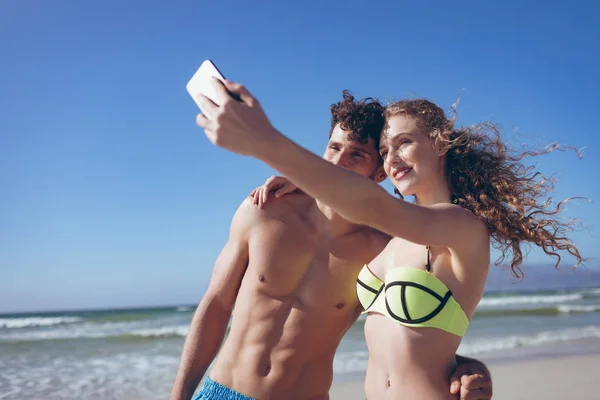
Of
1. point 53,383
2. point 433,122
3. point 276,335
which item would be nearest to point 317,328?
point 276,335

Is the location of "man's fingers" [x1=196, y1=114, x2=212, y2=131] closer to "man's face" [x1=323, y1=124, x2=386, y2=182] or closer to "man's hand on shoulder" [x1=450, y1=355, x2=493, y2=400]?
"man's hand on shoulder" [x1=450, y1=355, x2=493, y2=400]

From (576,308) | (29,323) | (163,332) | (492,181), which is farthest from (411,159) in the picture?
(29,323)

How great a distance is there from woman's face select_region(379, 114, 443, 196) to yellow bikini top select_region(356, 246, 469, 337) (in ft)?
1.14

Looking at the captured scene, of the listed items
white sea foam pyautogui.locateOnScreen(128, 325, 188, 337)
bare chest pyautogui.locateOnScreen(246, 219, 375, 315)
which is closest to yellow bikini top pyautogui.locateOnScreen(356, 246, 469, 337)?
bare chest pyautogui.locateOnScreen(246, 219, 375, 315)

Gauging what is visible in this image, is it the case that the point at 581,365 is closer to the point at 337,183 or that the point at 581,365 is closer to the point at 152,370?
the point at 152,370

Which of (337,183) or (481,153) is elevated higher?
(481,153)

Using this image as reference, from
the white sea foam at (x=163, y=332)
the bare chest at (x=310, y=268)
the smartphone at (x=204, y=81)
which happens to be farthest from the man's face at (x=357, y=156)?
the white sea foam at (x=163, y=332)

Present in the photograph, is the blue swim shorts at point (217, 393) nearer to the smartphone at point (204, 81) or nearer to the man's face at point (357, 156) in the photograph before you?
the man's face at point (357, 156)

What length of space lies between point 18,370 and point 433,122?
955cm

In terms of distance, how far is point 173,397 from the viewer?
2994 mm

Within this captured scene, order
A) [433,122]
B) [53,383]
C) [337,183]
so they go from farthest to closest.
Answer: [53,383]
[433,122]
[337,183]

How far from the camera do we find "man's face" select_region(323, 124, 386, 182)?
314 centimetres

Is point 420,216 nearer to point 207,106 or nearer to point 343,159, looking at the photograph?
point 207,106

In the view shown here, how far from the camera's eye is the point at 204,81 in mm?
1540
